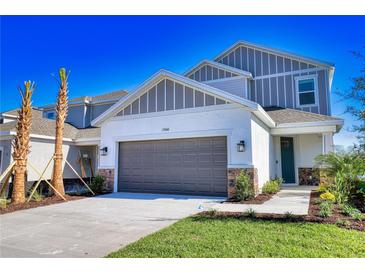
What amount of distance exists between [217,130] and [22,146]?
731 cm

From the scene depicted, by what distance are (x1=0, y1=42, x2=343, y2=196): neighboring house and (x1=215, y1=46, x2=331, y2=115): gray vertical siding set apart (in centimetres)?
6

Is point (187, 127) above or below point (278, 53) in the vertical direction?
below

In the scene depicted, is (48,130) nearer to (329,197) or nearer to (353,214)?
(329,197)

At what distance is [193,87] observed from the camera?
36.3 feet

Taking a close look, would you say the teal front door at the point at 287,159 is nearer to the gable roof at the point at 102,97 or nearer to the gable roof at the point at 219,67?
the gable roof at the point at 219,67

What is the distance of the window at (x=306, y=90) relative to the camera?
15.6 metres

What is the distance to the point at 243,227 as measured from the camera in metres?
5.71

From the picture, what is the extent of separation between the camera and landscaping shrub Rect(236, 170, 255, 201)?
9.45m

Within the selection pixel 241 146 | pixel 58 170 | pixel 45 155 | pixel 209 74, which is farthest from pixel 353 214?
pixel 45 155

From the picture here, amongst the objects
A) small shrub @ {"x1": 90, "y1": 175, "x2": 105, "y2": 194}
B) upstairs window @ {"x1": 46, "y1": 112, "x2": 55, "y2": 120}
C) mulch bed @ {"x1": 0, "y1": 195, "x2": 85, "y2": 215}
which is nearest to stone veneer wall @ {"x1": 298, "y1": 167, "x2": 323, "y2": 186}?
small shrub @ {"x1": 90, "y1": 175, "x2": 105, "y2": 194}

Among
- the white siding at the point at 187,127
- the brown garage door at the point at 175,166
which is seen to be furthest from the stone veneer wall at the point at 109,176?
the brown garage door at the point at 175,166
